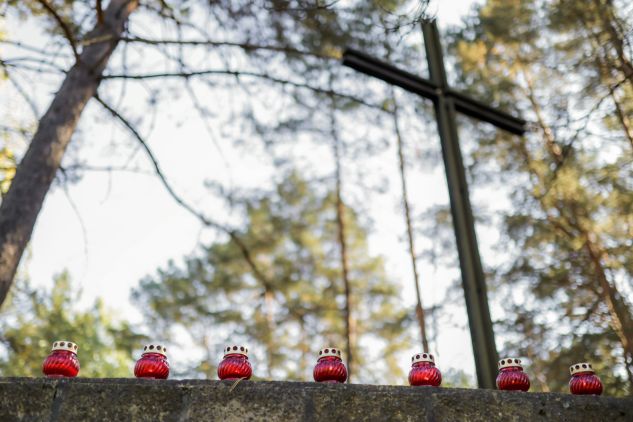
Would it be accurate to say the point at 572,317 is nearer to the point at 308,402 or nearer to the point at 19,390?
the point at 308,402

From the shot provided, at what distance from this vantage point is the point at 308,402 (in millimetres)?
1959

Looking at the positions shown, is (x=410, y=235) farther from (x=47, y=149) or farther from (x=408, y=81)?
(x=47, y=149)

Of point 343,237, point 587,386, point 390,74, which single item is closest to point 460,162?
point 390,74

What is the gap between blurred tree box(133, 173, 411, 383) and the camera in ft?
40.9

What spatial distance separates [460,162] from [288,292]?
9.70 m

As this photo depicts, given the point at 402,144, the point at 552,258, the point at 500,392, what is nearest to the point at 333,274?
the point at 402,144

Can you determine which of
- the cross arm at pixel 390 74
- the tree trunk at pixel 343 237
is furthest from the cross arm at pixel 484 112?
the tree trunk at pixel 343 237

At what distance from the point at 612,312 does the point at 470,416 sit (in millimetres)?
5898

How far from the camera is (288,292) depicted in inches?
516

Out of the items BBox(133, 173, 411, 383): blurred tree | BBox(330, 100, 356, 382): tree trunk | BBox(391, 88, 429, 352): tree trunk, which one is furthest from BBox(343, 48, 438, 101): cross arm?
BBox(133, 173, 411, 383): blurred tree

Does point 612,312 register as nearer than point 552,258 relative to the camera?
Yes

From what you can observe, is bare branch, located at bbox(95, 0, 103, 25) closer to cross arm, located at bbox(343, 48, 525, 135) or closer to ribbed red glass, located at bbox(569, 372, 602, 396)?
cross arm, located at bbox(343, 48, 525, 135)

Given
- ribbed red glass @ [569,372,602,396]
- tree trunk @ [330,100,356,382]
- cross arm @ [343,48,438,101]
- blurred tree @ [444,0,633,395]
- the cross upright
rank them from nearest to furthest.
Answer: ribbed red glass @ [569,372,602,396], the cross upright, cross arm @ [343,48,438,101], blurred tree @ [444,0,633,395], tree trunk @ [330,100,356,382]

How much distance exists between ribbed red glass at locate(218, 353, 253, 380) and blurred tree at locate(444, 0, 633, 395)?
533 centimetres
